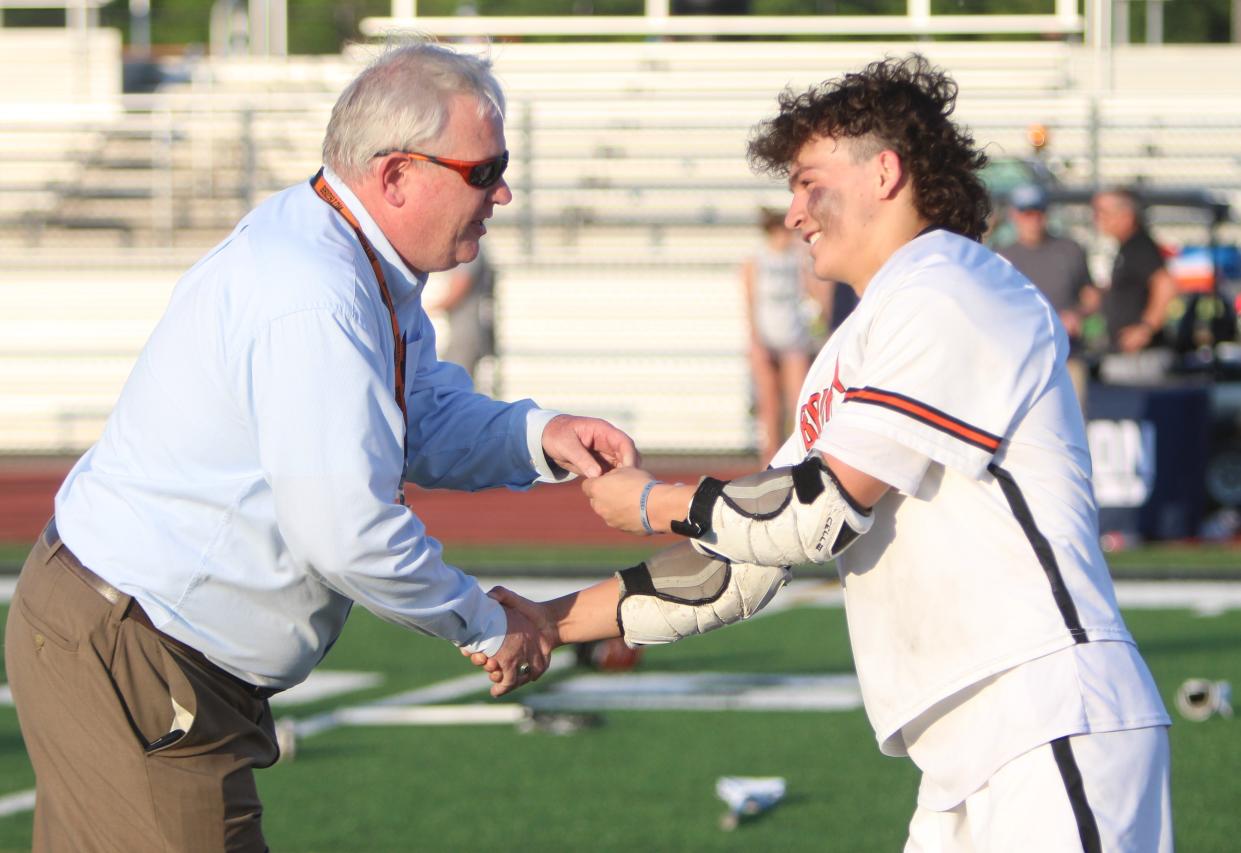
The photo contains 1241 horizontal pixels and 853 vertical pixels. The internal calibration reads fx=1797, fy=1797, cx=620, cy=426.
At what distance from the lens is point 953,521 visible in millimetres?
3074

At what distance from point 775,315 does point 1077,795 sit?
11.7m

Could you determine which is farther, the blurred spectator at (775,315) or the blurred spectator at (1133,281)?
the blurred spectator at (775,315)

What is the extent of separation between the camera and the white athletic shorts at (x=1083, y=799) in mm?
2914

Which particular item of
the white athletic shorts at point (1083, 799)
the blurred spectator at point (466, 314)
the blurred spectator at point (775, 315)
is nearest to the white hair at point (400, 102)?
the white athletic shorts at point (1083, 799)

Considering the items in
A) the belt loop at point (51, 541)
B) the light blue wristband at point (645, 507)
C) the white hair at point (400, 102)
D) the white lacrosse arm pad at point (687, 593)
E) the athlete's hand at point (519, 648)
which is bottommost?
the athlete's hand at point (519, 648)

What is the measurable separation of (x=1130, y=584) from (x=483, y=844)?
6152mm

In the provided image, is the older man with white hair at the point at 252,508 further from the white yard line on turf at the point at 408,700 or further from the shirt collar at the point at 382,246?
the white yard line on turf at the point at 408,700

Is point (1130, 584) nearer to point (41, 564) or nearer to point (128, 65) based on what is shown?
point (41, 564)

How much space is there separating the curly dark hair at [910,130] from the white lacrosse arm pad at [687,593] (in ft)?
2.51

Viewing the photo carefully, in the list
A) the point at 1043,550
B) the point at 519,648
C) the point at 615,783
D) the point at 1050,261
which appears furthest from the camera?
the point at 1050,261

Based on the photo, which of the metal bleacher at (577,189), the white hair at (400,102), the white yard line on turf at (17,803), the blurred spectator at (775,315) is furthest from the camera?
the metal bleacher at (577,189)

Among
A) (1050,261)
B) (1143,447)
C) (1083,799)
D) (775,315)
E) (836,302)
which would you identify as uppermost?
(1050,261)

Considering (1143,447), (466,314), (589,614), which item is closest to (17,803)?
(589,614)

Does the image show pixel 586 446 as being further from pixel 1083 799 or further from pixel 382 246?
pixel 1083 799
